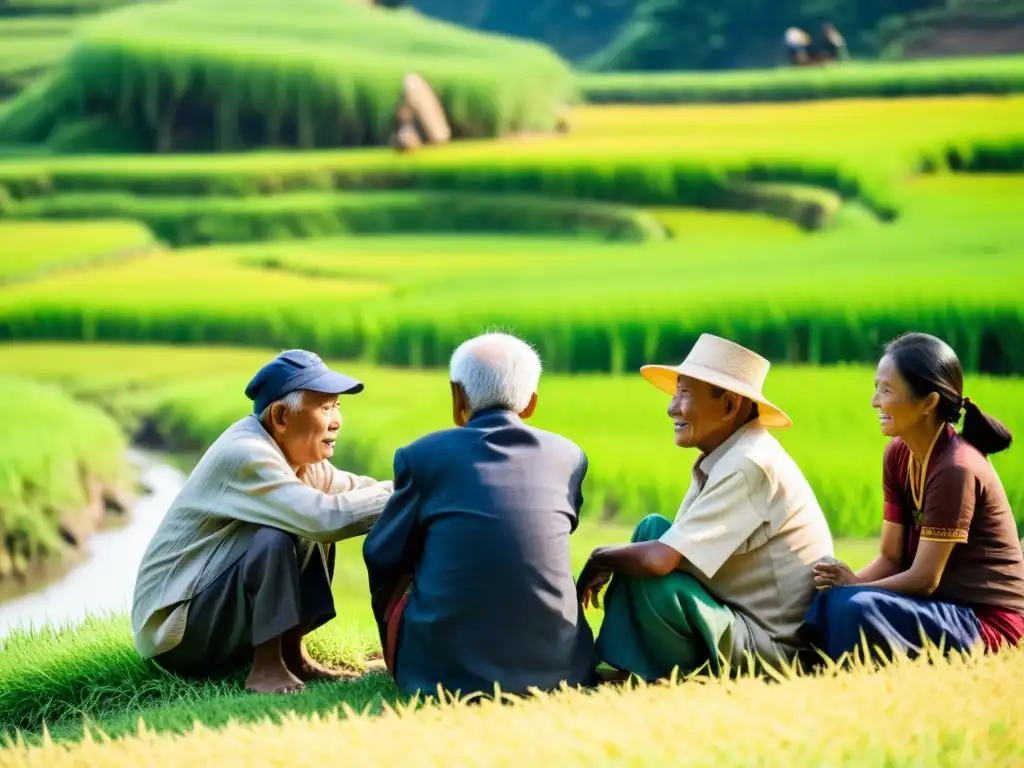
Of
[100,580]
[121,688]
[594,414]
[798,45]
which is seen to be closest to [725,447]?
[121,688]

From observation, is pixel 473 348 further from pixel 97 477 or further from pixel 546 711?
pixel 97 477

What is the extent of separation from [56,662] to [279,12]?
54.7 ft

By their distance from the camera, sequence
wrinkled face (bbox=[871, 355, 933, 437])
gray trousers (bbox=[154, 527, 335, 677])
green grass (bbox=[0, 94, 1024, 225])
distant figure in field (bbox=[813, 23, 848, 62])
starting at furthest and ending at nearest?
distant figure in field (bbox=[813, 23, 848, 62]) < green grass (bbox=[0, 94, 1024, 225]) < gray trousers (bbox=[154, 527, 335, 677]) < wrinkled face (bbox=[871, 355, 933, 437])

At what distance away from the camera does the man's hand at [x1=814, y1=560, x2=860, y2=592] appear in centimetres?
379

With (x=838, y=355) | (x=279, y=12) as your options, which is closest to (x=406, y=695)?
(x=838, y=355)

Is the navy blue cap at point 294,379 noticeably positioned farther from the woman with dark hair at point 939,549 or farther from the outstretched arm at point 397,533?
the woman with dark hair at point 939,549

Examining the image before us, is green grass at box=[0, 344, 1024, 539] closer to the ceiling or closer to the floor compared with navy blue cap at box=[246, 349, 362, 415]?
closer to the floor

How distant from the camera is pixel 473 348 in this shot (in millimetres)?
3734

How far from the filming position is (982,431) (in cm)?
379

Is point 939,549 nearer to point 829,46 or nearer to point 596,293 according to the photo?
point 596,293

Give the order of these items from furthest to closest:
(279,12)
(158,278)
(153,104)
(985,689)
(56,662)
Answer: (279,12), (153,104), (158,278), (56,662), (985,689)

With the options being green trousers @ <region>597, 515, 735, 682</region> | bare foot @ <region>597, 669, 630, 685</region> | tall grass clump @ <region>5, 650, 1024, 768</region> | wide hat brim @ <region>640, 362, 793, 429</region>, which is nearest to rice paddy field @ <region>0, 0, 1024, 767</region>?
tall grass clump @ <region>5, 650, 1024, 768</region>

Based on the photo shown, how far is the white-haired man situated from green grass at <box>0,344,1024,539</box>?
333 cm

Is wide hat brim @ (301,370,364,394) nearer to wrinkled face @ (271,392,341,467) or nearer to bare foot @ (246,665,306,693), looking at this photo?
wrinkled face @ (271,392,341,467)
